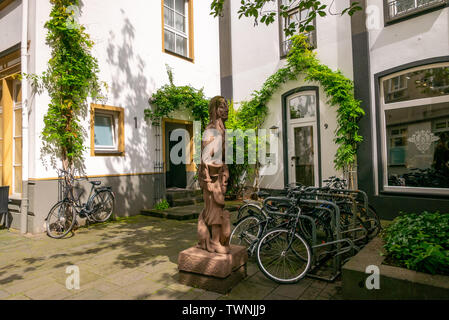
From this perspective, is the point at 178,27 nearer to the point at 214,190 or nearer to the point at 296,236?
the point at 214,190

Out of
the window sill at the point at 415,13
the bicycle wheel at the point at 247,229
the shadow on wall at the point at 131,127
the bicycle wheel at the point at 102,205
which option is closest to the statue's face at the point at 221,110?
the bicycle wheel at the point at 247,229

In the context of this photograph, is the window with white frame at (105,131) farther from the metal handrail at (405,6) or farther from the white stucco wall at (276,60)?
the metal handrail at (405,6)

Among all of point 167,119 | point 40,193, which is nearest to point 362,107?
point 167,119

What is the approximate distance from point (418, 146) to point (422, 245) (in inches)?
183

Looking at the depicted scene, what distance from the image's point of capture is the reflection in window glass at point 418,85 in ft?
20.5

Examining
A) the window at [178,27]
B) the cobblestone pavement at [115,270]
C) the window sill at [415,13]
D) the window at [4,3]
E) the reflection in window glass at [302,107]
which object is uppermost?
the window at [178,27]

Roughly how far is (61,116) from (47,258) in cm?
318

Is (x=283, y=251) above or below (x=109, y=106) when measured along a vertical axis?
below

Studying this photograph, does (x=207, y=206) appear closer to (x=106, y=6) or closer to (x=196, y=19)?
(x=106, y=6)

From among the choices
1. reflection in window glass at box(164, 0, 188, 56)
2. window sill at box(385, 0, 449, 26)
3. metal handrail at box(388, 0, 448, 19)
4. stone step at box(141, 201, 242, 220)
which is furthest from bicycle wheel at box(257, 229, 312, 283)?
reflection in window glass at box(164, 0, 188, 56)

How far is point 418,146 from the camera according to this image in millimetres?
6605

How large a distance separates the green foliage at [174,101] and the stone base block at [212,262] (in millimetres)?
5751

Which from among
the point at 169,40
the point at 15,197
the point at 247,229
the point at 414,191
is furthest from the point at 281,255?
the point at 169,40

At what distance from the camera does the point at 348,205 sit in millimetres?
4648
